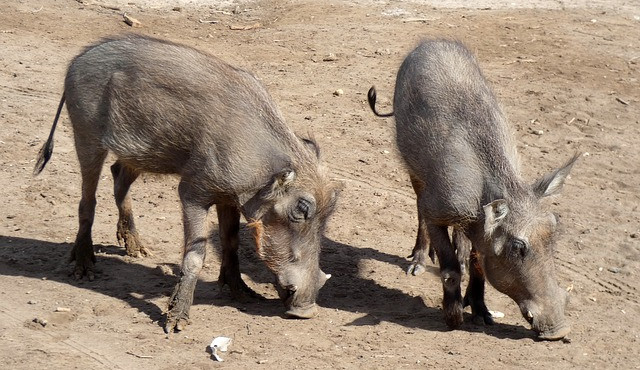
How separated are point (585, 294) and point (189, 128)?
11.6 feet

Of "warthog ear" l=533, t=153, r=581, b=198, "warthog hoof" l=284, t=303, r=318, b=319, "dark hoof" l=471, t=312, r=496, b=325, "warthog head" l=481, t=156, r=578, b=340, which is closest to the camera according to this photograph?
"warthog head" l=481, t=156, r=578, b=340

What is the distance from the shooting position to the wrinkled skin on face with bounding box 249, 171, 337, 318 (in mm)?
7012

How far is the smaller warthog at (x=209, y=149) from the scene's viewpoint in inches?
275

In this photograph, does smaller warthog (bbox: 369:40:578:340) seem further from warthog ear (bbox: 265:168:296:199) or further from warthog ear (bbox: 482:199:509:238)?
warthog ear (bbox: 265:168:296:199)

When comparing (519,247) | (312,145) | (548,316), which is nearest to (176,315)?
(312,145)

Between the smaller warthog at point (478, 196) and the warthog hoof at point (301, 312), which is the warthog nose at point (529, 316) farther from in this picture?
the warthog hoof at point (301, 312)

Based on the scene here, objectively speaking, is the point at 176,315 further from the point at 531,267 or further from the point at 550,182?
the point at 550,182

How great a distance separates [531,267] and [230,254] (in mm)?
2266

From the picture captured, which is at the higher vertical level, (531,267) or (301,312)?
(531,267)

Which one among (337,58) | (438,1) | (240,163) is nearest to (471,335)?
(240,163)

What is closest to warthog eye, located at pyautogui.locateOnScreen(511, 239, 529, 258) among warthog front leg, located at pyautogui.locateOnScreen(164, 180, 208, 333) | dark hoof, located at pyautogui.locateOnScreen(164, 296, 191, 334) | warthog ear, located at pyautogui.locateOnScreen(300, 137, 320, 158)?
warthog ear, located at pyautogui.locateOnScreen(300, 137, 320, 158)

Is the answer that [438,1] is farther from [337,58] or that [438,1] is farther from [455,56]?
[455,56]

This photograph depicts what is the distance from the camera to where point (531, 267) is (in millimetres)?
7008

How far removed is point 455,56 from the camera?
8492 mm
